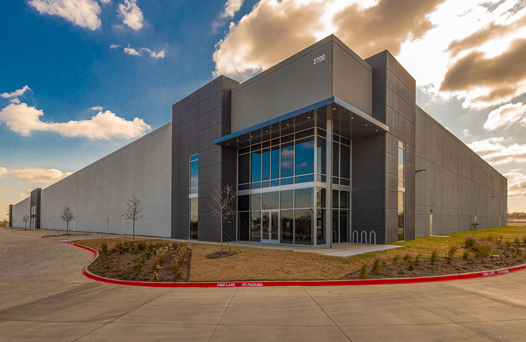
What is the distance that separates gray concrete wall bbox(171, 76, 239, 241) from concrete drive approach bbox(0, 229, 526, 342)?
13.6 m

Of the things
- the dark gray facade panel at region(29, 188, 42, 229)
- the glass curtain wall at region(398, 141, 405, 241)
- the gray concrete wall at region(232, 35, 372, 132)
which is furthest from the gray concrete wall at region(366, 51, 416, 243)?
the dark gray facade panel at region(29, 188, 42, 229)

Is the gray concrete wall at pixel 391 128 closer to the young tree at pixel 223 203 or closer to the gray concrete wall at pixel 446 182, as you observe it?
the gray concrete wall at pixel 446 182

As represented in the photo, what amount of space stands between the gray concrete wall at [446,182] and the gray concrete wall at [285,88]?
1410 centimetres

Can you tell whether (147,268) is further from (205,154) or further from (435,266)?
(205,154)

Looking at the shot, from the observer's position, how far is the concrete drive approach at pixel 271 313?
18.9 ft

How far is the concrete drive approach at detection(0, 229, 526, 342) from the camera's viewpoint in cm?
575

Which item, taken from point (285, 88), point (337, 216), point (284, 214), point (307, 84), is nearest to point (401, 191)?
point (337, 216)

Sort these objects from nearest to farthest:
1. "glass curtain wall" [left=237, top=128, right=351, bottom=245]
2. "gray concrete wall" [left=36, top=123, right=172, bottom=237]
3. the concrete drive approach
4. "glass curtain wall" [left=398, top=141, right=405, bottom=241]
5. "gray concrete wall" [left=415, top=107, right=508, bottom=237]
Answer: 1. the concrete drive approach
2. "glass curtain wall" [left=237, top=128, right=351, bottom=245]
3. "glass curtain wall" [left=398, top=141, right=405, bottom=241]
4. "gray concrete wall" [left=415, top=107, right=508, bottom=237]
5. "gray concrete wall" [left=36, top=123, right=172, bottom=237]

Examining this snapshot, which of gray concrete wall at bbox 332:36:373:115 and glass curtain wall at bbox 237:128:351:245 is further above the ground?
gray concrete wall at bbox 332:36:373:115

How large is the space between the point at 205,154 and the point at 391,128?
576 inches

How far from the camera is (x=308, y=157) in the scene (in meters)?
19.7

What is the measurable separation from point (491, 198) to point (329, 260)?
57.2 metres

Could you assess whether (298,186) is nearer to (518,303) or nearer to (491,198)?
(518,303)

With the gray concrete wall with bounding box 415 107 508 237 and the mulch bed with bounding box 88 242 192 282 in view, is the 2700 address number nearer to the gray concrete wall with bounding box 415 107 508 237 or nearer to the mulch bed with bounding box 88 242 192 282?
the mulch bed with bounding box 88 242 192 282
